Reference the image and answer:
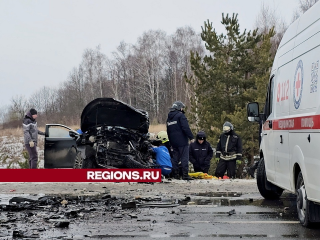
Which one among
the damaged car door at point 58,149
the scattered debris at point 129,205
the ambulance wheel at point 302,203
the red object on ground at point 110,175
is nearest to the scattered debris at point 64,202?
the scattered debris at point 129,205

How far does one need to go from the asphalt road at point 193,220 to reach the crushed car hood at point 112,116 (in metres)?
3.47

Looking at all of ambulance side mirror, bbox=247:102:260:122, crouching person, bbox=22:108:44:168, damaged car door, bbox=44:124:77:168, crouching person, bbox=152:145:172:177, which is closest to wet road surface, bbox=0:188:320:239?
ambulance side mirror, bbox=247:102:260:122

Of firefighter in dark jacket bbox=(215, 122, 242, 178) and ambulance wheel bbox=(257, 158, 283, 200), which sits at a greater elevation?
firefighter in dark jacket bbox=(215, 122, 242, 178)

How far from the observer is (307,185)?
5.89 meters

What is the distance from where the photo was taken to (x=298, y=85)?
634 cm

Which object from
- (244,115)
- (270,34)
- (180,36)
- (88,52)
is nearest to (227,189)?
(244,115)

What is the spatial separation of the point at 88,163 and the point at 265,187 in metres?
5.23

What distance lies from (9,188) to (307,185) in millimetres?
6876

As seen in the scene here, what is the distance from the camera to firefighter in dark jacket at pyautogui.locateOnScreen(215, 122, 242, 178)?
14.4 m

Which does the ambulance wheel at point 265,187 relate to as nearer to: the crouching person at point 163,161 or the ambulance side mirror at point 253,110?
the ambulance side mirror at point 253,110

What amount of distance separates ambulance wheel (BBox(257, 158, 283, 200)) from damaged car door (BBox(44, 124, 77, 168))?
8436 mm

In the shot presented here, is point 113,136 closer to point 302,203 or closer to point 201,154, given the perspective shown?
point 201,154

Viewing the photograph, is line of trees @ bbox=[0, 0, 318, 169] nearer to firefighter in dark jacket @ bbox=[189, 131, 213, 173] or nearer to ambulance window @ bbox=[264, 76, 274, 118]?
firefighter in dark jacket @ bbox=[189, 131, 213, 173]

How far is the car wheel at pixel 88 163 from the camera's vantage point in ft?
42.4
